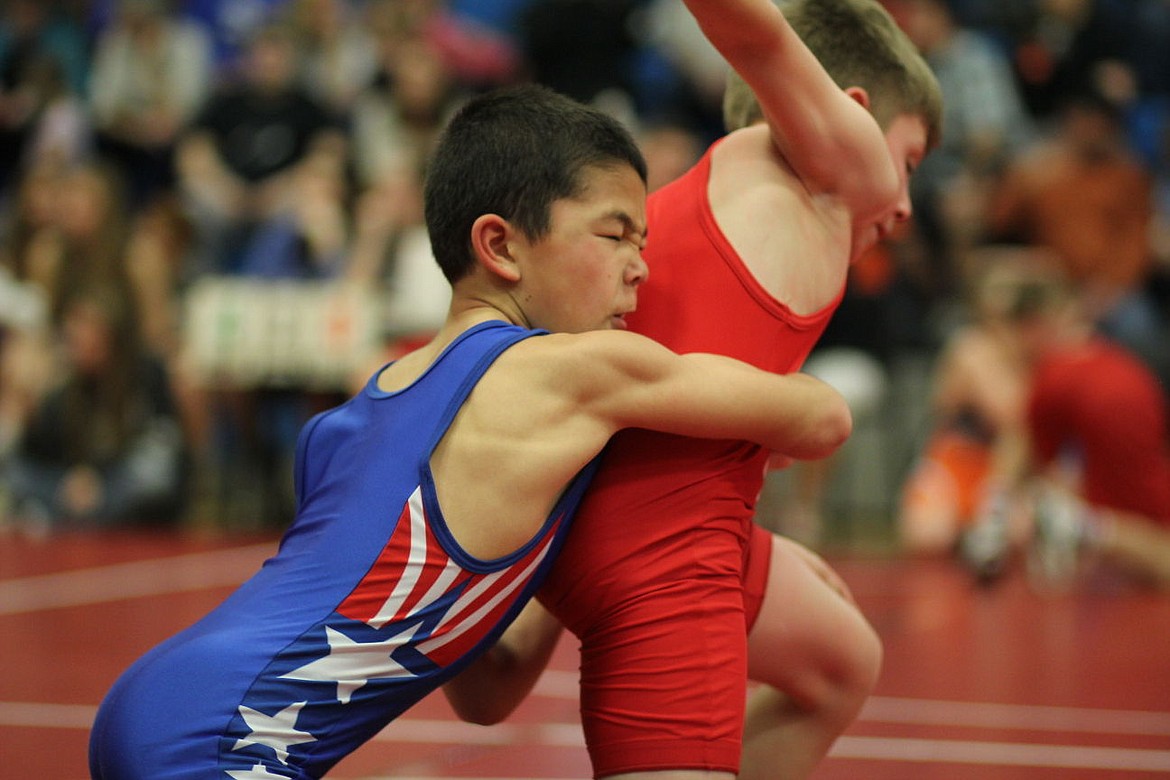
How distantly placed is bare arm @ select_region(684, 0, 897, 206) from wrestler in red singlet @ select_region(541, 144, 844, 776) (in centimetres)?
16

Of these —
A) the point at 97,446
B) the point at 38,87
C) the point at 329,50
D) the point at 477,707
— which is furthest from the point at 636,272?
the point at 38,87

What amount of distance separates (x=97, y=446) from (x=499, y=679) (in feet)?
17.2

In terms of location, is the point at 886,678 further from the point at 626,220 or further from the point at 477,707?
the point at 626,220

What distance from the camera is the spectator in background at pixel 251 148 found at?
8344mm

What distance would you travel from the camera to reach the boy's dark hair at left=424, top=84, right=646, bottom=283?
2.07m

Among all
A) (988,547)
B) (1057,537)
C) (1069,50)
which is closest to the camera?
(988,547)

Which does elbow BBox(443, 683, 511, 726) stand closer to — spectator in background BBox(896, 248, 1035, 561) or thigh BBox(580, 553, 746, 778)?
thigh BBox(580, 553, 746, 778)

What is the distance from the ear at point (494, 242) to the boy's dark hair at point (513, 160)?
15mm

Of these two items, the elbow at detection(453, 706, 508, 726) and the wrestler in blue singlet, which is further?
the elbow at detection(453, 706, 508, 726)

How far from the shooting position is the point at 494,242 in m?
2.10

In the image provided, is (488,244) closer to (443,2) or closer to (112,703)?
(112,703)

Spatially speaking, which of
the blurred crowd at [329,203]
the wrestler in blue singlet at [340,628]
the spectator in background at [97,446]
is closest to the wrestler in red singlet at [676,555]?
the wrestler in blue singlet at [340,628]

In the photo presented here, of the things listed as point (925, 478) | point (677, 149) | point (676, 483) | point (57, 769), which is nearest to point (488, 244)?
point (676, 483)

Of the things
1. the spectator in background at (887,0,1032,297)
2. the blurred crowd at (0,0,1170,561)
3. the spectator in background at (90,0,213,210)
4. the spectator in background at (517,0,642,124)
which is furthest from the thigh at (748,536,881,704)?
the spectator in background at (90,0,213,210)
